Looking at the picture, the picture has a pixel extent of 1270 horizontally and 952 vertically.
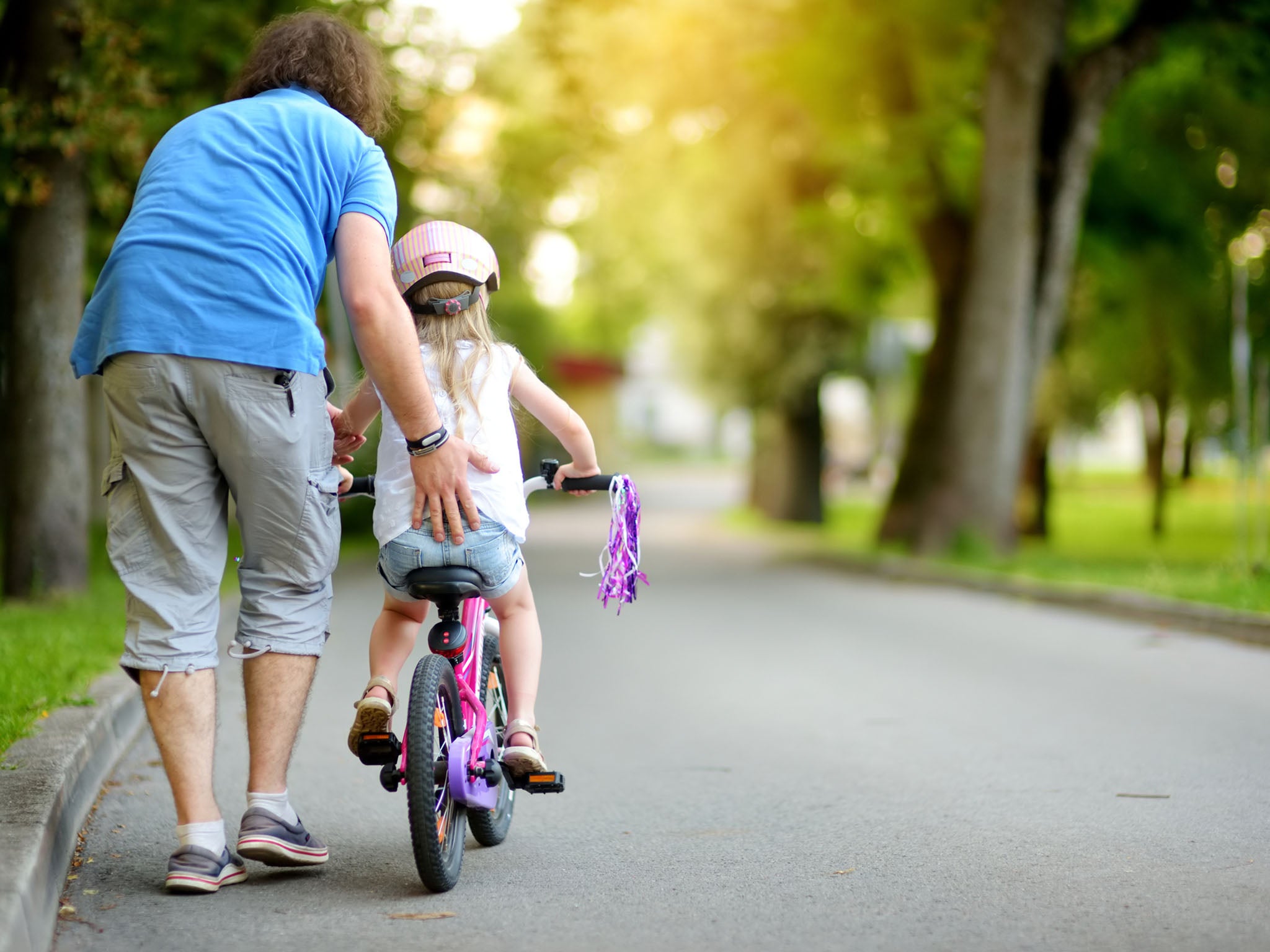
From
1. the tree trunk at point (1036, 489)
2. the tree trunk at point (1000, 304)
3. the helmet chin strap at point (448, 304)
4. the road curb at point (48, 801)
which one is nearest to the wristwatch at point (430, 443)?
the helmet chin strap at point (448, 304)

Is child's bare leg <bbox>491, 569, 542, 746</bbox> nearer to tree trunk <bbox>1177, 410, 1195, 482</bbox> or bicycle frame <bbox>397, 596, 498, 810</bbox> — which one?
bicycle frame <bbox>397, 596, 498, 810</bbox>

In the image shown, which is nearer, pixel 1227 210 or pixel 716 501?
pixel 1227 210

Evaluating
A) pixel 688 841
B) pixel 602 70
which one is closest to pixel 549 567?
pixel 602 70

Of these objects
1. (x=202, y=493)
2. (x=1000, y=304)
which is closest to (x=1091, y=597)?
(x=1000, y=304)

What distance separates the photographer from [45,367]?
10.6 meters

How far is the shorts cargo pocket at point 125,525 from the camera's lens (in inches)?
152

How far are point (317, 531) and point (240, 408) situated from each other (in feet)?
1.26

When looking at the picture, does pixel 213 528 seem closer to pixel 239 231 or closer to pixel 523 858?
pixel 239 231

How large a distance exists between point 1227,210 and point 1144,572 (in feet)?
26.3

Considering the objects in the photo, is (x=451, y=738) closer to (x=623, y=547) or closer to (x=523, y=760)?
(x=523, y=760)

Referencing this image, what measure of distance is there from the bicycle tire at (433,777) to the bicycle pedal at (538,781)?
0.18 m

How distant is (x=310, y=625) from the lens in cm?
405

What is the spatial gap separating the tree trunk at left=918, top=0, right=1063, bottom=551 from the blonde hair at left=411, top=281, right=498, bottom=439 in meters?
12.9

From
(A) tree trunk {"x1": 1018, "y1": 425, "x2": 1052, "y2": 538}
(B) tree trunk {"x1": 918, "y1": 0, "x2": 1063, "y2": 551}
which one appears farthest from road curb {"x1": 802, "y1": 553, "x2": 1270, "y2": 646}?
(A) tree trunk {"x1": 1018, "y1": 425, "x2": 1052, "y2": 538}
